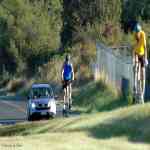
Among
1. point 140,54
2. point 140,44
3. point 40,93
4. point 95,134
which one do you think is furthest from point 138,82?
point 40,93

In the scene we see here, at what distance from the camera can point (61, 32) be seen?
69.6 meters

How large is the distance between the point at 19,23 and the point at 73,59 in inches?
469

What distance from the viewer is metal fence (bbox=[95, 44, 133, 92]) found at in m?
33.7

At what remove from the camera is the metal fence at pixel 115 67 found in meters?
33.7

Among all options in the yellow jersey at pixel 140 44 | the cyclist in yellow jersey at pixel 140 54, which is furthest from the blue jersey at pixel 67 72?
the yellow jersey at pixel 140 44

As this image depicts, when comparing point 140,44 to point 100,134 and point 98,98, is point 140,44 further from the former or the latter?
point 98,98

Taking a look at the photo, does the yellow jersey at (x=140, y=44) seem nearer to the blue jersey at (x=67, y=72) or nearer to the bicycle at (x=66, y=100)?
the blue jersey at (x=67, y=72)

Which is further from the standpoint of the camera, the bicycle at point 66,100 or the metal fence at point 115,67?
the metal fence at point 115,67

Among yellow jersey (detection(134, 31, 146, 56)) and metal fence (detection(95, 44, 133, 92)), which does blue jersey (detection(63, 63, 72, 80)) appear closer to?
metal fence (detection(95, 44, 133, 92))

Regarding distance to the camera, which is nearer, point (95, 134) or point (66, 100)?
point (95, 134)

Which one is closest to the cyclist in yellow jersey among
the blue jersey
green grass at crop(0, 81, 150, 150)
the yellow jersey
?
the yellow jersey

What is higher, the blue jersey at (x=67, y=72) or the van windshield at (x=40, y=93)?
the blue jersey at (x=67, y=72)

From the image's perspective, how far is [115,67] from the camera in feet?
122

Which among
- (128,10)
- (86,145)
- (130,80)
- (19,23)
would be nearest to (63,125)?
(86,145)
